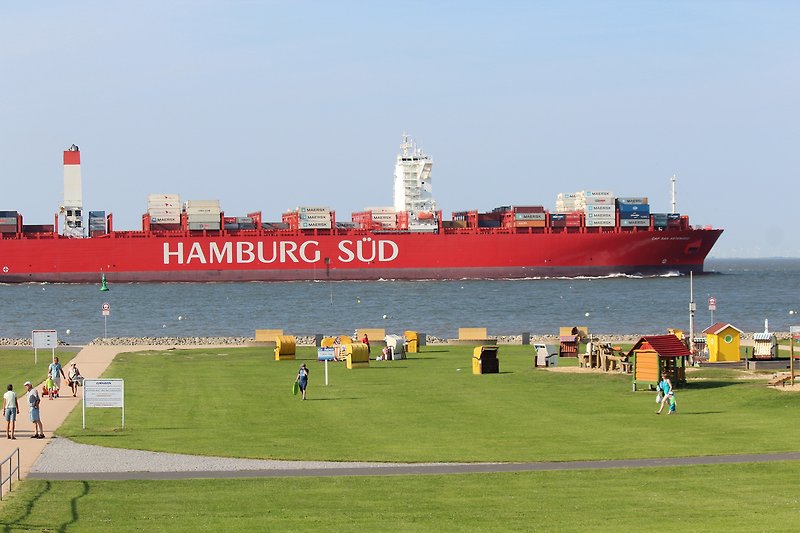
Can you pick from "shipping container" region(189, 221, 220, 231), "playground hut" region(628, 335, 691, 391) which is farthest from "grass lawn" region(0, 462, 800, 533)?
"shipping container" region(189, 221, 220, 231)

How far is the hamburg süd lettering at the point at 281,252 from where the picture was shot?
373 feet

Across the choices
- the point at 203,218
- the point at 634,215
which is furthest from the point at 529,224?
the point at 203,218

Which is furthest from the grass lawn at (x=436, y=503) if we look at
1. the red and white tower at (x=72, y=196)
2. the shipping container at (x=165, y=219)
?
the red and white tower at (x=72, y=196)

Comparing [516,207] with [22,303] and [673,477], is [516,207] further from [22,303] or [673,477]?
[673,477]

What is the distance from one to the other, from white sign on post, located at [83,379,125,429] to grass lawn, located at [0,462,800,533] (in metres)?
6.47

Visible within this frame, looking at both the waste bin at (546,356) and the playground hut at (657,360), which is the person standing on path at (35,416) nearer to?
the playground hut at (657,360)

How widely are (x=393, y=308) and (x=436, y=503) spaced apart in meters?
67.5

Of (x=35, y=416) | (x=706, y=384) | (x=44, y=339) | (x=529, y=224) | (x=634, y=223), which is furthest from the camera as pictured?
(x=634, y=223)

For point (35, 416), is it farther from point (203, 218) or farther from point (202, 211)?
point (202, 211)

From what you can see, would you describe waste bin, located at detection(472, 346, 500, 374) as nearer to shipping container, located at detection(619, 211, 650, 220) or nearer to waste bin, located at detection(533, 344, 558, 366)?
waste bin, located at detection(533, 344, 558, 366)

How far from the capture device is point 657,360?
102 feet

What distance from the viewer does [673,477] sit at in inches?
742

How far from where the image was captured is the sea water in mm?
68062

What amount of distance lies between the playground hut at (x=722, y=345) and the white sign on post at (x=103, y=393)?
19816mm
